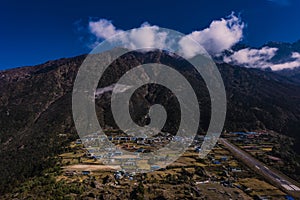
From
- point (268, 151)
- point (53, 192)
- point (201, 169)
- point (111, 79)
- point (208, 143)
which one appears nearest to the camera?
point (53, 192)

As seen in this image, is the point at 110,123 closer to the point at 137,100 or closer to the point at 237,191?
the point at 137,100

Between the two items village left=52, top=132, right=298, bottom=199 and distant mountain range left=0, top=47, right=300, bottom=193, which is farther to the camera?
distant mountain range left=0, top=47, right=300, bottom=193

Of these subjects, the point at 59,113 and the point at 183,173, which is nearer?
the point at 183,173

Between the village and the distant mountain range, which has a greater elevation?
the distant mountain range

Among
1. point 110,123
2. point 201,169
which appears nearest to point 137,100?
point 110,123

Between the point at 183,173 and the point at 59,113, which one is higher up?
the point at 59,113

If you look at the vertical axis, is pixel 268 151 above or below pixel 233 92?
below

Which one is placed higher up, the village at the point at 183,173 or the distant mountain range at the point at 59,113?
the distant mountain range at the point at 59,113

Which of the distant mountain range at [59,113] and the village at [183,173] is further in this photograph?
the distant mountain range at [59,113]

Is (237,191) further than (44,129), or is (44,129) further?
(44,129)

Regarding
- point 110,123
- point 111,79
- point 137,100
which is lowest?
point 110,123

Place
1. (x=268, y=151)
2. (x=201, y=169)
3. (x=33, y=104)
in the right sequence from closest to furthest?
(x=201, y=169), (x=268, y=151), (x=33, y=104)

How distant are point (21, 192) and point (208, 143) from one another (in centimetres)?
5952

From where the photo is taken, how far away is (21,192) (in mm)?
40281
